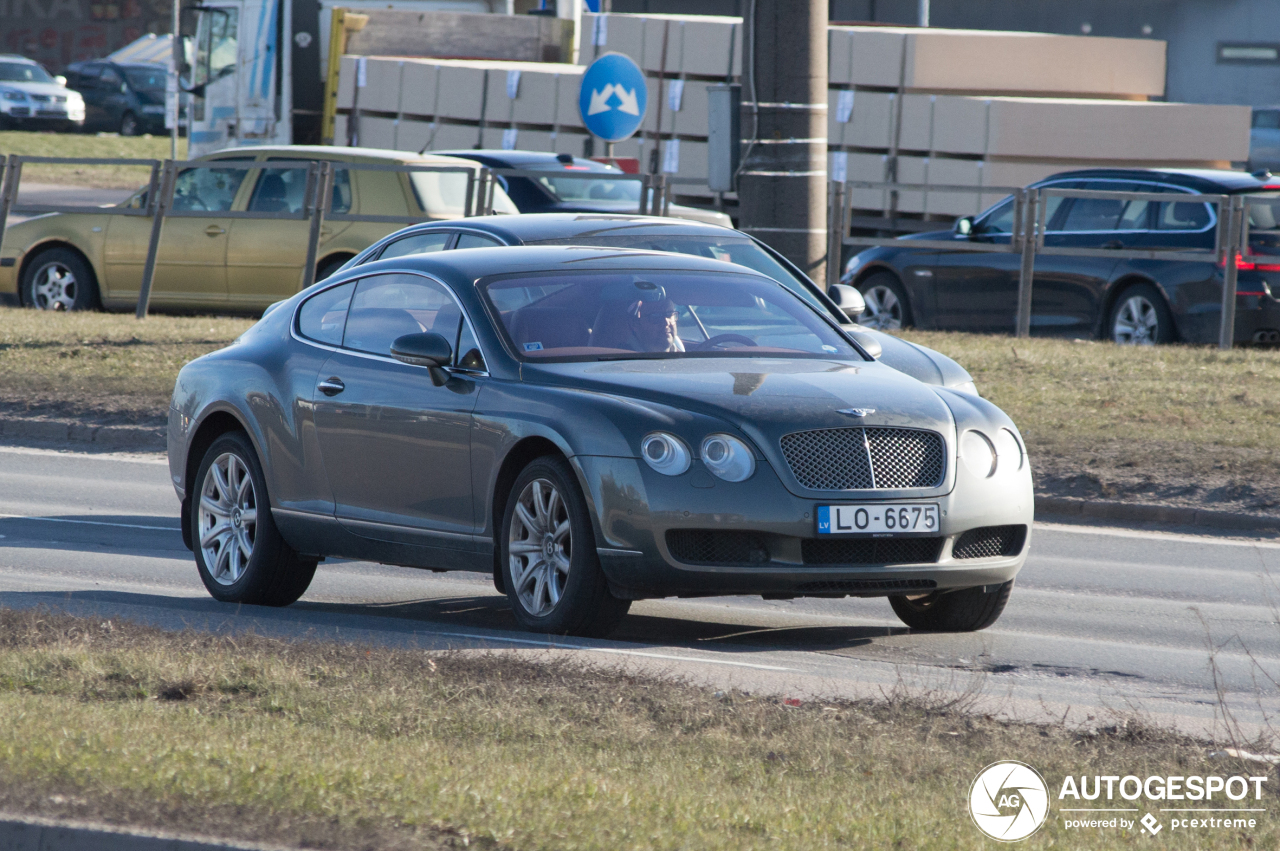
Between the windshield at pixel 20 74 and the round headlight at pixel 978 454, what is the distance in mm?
47168

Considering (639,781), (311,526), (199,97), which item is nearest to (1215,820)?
(639,781)

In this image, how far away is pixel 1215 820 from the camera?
4816mm

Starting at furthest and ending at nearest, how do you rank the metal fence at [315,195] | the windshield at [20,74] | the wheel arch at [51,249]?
the windshield at [20,74] < the wheel arch at [51,249] < the metal fence at [315,195]

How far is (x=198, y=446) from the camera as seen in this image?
30.3 feet

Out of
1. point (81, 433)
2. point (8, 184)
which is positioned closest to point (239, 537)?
point (81, 433)

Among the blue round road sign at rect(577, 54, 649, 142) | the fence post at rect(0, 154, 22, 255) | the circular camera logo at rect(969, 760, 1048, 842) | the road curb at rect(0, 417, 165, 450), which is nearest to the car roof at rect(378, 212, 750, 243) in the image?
the road curb at rect(0, 417, 165, 450)

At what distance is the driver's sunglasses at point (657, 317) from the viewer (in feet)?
27.1

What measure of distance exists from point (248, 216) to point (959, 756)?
50.3 feet

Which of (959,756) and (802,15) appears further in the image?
(802,15)

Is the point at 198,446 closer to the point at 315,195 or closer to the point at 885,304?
the point at 315,195

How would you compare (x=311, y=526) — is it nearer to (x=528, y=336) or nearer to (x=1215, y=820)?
(x=528, y=336)

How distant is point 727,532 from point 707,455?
0.96 ft

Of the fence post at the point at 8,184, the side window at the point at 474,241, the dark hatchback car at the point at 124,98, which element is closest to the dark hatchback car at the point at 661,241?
the side window at the point at 474,241

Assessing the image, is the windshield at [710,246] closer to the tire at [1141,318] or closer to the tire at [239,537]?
the tire at [239,537]
